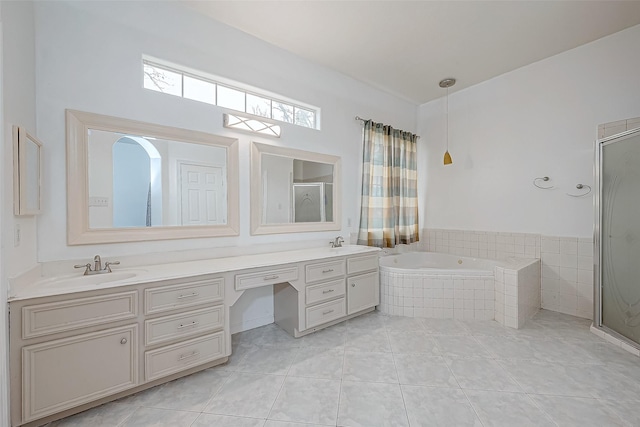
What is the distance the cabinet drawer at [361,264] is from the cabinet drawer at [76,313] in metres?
1.81

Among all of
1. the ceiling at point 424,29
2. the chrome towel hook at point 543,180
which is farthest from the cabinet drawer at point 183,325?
the chrome towel hook at point 543,180

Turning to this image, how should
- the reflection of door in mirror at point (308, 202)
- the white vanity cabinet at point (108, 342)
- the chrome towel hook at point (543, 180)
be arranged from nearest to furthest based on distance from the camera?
the white vanity cabinet at point (108, 342)
the reflection of door in mirror at point (308, 202)
the chrome towel hook at point (543, 180)

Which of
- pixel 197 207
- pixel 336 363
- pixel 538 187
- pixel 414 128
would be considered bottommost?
pixel 336 363

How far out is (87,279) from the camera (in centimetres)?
175

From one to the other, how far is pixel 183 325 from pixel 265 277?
2.12 ft

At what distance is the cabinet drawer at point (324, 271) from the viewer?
8.01 ft

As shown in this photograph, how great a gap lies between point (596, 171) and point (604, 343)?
5.07 ft

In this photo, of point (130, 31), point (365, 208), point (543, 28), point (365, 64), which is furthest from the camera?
point (365, 208)

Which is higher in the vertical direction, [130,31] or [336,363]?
[130,31]

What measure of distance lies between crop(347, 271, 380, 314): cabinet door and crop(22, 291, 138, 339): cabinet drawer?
6.01 feet

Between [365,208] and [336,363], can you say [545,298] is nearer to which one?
[365,208]

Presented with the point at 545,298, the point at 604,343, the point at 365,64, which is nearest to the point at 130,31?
the point at 365,64

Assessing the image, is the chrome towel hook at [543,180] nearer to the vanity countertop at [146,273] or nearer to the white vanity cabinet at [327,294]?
the white vanity cabinet at [327,294]

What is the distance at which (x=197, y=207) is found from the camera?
2.31m
